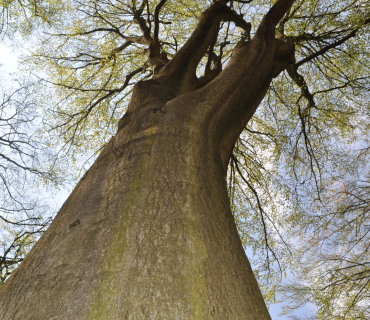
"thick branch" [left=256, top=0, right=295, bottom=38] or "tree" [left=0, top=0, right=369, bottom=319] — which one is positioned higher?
"thick branch" [left=256, top=0, right=295, bottom=38]

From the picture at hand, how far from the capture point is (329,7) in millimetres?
5777

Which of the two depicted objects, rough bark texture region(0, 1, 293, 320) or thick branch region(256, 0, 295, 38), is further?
thick branch region(256, 0, 295, 38)

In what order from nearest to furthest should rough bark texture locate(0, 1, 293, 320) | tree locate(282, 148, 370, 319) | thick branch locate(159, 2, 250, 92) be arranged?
1. rough bark texture locate(0, 1, 293, 320)
2. thick branch locate(159, 2, 250, 92)
3. tree locate(282, 148, 370, 319)

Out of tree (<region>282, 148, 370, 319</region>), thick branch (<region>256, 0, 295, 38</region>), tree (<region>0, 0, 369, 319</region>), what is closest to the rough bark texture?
tree (<region>0, 0, 369, 319</region>)

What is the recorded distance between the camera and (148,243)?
4.22 ft

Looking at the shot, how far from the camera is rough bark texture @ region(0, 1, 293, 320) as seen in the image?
3.68 ft

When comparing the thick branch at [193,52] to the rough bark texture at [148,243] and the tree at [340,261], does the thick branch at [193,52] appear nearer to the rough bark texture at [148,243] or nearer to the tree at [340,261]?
the rough bark texture at [148,243]

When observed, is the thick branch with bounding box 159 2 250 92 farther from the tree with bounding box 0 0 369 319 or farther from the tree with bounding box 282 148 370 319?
the tree with bounding box 282 148 370 319

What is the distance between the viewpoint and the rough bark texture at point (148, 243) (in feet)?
3.68

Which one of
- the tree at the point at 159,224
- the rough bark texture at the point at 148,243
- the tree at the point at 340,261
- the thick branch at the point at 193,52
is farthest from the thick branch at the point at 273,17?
the tree at the point at 340,261

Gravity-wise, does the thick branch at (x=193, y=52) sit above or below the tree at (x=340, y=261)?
above

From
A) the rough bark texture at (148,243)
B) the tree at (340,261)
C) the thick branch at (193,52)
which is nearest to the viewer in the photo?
the rough bark texture at (148,243)

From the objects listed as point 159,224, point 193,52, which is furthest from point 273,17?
point 159,224

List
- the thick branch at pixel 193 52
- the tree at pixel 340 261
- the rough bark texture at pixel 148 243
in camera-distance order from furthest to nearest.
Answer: the tree at pixel 340 261 < the thick branch at pixel 193 52 < the rough bark texture at pixel 148 243
